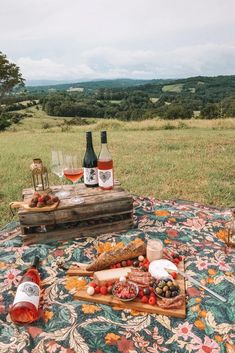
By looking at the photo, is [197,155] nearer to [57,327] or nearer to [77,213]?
[77,213]

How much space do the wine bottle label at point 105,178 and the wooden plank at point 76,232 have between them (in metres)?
0.45

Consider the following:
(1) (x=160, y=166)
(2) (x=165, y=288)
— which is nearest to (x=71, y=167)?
(2) (x=165, y=288)

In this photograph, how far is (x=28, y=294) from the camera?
Result: 7.09 feet

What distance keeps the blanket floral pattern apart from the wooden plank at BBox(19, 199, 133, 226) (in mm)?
263

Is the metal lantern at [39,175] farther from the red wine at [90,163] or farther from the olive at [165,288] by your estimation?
the olive at [165,288]

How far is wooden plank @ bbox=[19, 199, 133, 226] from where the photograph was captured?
125 inches

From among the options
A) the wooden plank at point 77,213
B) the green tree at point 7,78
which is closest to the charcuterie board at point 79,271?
the wooden plank at point 77,213

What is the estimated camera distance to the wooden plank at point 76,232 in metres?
3.29

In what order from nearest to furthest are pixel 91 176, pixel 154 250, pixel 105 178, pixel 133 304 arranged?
pixel 133 304 < pixel 154 250 < pixel 105 178 < pixel 91 176

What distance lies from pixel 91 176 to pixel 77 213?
47 centimetres

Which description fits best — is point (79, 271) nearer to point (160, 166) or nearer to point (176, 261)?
point (176, 261)

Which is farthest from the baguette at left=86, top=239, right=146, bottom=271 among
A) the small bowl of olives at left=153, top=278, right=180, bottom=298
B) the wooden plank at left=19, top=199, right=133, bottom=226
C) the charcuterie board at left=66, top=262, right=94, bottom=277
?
the wooden plank at left=19, top=199, right=133, bottom=226

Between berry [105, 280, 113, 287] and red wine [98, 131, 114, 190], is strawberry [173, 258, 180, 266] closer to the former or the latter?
berry [105, 280, 113, 287]

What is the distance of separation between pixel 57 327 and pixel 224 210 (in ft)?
10.3
